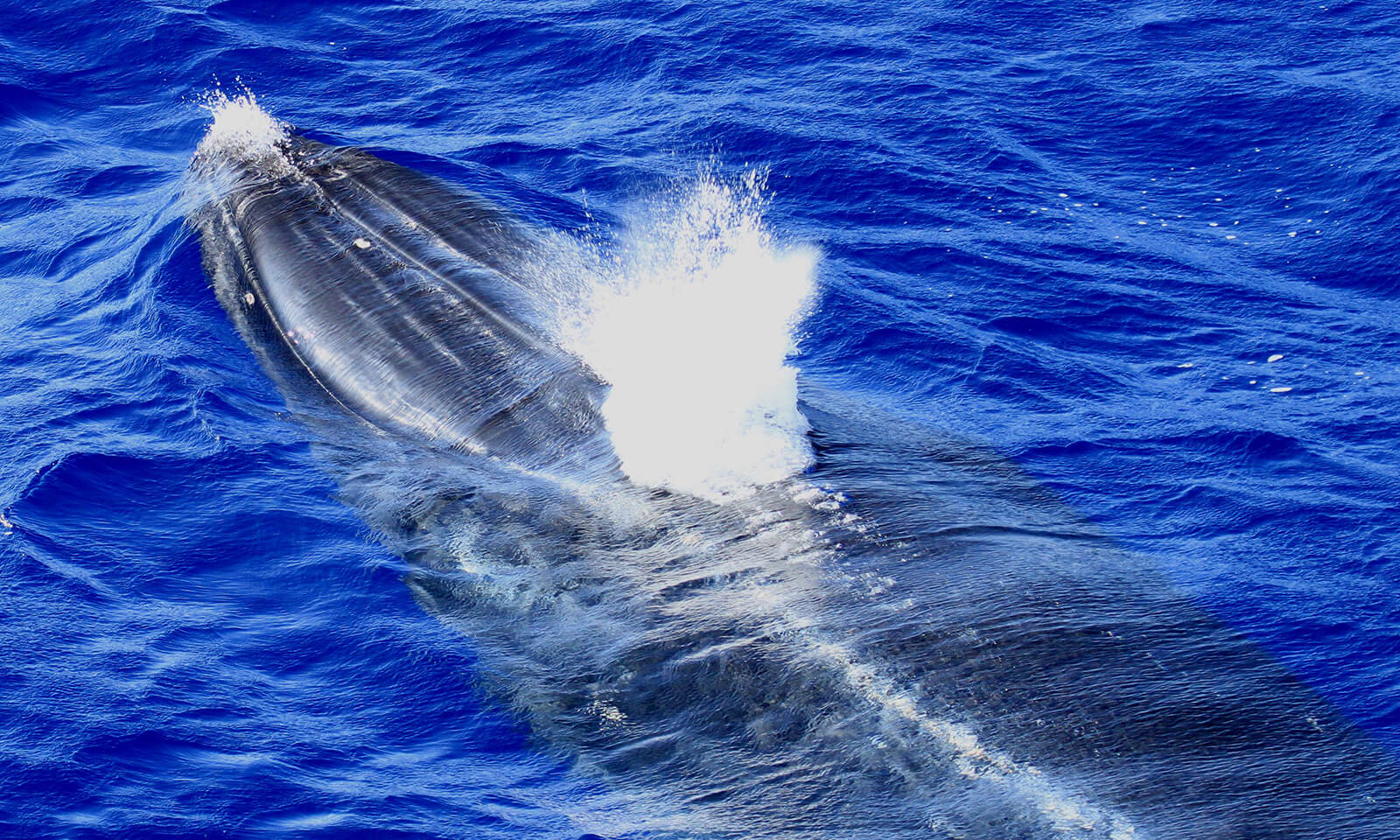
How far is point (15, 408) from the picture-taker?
1628 centimetres

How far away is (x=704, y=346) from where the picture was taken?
1474cm

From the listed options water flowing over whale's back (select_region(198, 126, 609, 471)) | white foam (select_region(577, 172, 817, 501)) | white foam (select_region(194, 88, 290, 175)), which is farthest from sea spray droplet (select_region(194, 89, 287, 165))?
white foam (select_region(577, 172, 817, 501))

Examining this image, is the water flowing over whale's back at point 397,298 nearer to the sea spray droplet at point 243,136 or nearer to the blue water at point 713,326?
the sea spray droplet at point 243,136

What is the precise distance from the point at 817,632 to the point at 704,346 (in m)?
4.76

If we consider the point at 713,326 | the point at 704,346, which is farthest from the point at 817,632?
the point at 713,326

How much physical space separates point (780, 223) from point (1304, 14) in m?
9.76

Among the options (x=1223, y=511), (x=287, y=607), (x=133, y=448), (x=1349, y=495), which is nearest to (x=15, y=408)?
(x=133, y=448)

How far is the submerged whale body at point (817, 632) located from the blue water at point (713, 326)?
0.41 metres

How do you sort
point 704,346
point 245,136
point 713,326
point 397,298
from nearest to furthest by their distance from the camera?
1. point 704,346
2. point 713,326
3. point 397,298
4. point 245,136

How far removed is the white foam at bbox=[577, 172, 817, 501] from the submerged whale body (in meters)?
0.32

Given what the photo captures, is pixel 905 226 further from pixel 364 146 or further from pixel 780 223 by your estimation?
pixel 364 146

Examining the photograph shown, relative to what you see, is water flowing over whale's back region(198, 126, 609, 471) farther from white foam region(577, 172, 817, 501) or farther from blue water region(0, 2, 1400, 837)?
blue water region(0, 2, 1400, 837)

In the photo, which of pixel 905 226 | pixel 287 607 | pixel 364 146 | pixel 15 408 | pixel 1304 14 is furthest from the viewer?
pixel 1304 14

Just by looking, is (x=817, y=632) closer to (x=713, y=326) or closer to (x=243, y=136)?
(x=713, y=326)
